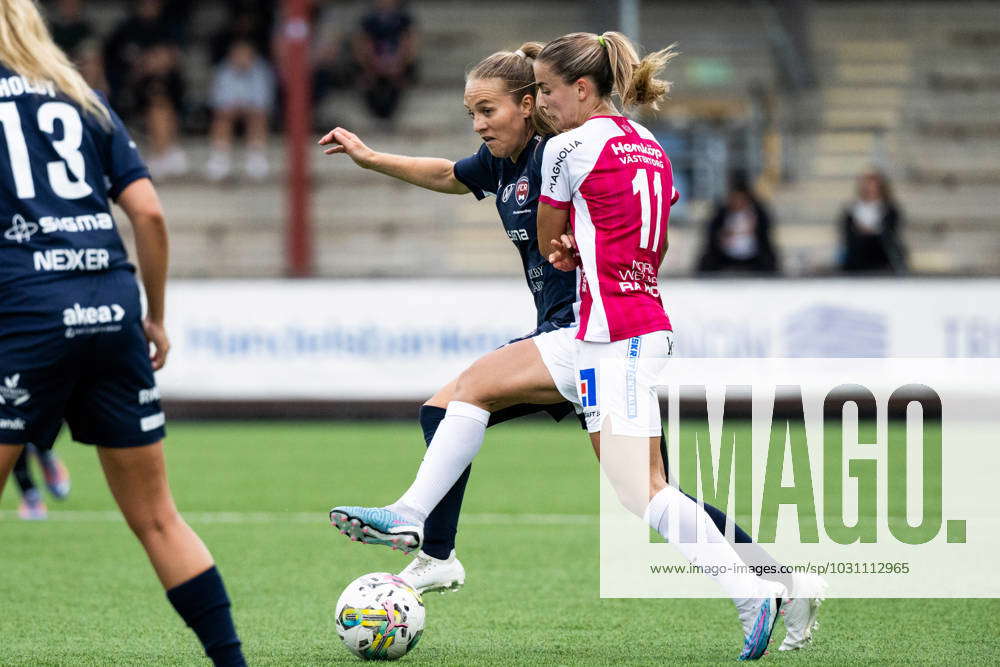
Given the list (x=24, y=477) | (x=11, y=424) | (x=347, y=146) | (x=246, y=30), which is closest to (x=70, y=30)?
(x=246, y=30)

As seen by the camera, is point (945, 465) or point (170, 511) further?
point (945, 465)

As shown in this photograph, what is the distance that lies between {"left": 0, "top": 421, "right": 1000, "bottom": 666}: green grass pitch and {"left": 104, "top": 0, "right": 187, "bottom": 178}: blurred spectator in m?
8.40

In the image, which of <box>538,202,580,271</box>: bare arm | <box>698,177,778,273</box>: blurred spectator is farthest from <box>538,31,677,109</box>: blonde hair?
<box>698,177,778,273</box>: blurred spectator

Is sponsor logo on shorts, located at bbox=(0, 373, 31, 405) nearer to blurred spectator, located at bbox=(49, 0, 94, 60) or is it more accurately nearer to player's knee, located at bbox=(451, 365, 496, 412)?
player's knee, located at bbox=(451, 365, 496, 412)

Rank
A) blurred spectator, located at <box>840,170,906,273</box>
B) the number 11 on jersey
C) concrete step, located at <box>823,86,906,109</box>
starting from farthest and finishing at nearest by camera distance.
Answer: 1. concrete step, located at <box>823,86,906,109</box>
2. blurred spectator, located at <box>840,170,906,273</box>
3. the number 11 on jersey

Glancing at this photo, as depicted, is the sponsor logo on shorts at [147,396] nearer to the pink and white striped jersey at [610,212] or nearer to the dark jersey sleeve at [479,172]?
the pink and white striped jersey at [610,212]

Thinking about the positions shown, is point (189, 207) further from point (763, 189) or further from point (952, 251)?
point (952, 251)

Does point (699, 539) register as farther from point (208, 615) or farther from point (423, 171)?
point (423, 171)

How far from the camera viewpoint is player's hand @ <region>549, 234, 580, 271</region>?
4691mm

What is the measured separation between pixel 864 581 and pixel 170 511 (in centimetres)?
337

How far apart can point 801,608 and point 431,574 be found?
1.29 m

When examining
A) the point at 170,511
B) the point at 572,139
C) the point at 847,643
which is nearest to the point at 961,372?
the point at 847,643

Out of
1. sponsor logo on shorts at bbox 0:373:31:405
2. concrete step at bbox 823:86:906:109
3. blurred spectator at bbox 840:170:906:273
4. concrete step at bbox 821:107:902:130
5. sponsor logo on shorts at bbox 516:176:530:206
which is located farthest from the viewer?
concrete step at bbox 823:86:906:109

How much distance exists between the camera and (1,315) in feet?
12.0
